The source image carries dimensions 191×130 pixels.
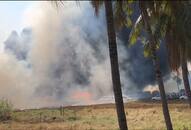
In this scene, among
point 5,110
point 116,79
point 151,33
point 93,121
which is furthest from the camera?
point 5,110

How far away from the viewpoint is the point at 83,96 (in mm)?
91562

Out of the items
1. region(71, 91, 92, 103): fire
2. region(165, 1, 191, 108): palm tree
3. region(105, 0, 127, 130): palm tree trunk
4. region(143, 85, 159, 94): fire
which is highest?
region(143, 85, 159, 94): fire

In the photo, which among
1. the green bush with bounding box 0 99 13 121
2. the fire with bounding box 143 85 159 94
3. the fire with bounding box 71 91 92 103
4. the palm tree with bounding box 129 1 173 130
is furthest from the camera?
the fire with bounding box 143 85 159 94

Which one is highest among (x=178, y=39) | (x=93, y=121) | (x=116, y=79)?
(x=178, y=39)

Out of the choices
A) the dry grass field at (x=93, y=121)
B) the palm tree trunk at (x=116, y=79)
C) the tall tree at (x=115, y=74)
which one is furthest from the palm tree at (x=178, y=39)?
the dry grass field at (x=93, y=121)

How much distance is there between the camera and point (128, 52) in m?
86.4

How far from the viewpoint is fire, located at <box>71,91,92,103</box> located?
294 ft

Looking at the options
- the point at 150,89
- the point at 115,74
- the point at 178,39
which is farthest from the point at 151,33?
the point at 150,89

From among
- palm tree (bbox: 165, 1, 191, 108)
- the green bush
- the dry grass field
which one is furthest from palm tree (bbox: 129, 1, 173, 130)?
the green bush

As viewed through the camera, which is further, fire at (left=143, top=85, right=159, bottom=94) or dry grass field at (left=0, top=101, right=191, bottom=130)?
fire at (left=143, top=85, right=159, bottom=94)

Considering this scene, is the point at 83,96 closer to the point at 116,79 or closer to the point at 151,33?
the point at 151,33

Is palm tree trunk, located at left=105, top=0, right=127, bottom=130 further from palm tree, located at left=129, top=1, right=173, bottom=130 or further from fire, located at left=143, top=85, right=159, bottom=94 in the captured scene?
fire, located at left=143, top=85, right=159, bottom=94

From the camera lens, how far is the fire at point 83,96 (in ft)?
294

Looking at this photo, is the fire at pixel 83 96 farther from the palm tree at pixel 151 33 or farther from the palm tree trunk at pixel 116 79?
the palm tree trunk at pixel 116 79
